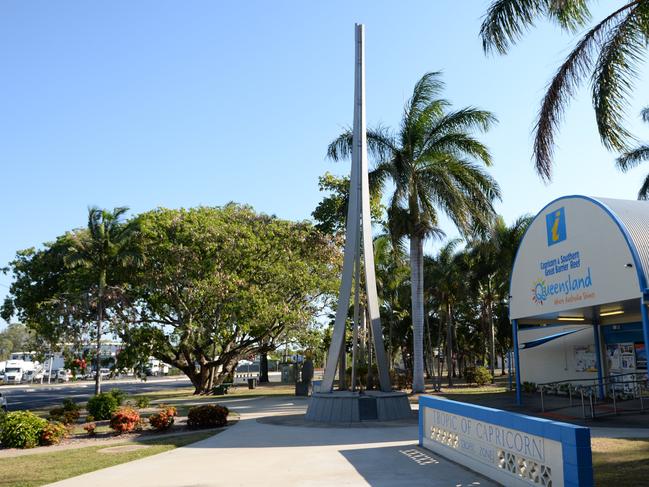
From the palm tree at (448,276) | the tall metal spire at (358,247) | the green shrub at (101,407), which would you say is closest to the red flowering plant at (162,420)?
the green shrub at (101,407)

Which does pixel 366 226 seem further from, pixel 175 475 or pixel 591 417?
pixel 175 475

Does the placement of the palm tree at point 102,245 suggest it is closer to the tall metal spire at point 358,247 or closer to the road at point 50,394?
the road at point 50,394

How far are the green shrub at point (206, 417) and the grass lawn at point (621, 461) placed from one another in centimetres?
1009

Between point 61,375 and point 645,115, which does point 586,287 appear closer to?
point 645,115

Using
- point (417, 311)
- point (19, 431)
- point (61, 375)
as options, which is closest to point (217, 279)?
point (417, 311)

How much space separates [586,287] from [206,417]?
12.5 metres

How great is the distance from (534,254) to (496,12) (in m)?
11.4

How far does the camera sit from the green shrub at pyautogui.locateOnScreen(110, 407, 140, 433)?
1544cm

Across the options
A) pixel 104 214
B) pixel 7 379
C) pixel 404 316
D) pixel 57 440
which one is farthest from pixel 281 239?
pixel 7 379

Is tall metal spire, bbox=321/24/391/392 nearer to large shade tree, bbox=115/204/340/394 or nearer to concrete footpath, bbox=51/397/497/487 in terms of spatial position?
concrete footpath, bbox=51/397/497/487

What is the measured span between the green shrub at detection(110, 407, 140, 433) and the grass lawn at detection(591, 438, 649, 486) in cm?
1169

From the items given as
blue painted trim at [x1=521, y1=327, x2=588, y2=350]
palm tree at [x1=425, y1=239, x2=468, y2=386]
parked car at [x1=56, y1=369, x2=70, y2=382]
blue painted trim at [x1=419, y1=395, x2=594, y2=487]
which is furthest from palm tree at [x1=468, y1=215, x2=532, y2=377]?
parked car at [x1=56, y1=369, x2=70, y2=382]

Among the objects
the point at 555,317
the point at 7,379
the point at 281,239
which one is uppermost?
the point at 281,239

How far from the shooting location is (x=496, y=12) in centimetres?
1245
